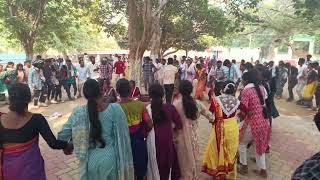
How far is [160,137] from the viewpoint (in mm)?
3721

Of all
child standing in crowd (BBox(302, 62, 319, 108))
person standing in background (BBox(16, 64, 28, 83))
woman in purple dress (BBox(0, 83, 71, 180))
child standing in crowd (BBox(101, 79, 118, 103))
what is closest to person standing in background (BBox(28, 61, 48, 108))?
person standing in background (BBox(16, 64, 28, 83))

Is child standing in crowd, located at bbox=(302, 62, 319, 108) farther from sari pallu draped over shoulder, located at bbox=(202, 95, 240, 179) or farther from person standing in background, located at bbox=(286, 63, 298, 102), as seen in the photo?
sari pallu draped over shoulder, located at bbox=(202, 95, 240, 179)

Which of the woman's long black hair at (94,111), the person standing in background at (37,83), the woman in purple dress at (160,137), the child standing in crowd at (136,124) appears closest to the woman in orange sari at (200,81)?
the person standing in background at (37,83)

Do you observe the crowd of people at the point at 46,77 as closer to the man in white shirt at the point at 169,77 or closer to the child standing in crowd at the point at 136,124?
the man in white shirt at the point at 169,77

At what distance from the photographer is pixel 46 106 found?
34.1ft

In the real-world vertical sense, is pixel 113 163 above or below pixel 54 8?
below

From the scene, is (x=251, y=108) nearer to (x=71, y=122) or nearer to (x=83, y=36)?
(x=71, y=122)

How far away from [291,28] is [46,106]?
1688 centimetres

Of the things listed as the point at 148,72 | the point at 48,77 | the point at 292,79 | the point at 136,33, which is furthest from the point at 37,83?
the point at 292,79

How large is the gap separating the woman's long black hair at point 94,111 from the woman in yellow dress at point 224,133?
6.63ft

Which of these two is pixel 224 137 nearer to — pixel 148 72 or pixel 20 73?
pixel 20 73

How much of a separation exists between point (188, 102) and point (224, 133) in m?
0.83

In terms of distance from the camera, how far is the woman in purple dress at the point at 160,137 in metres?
3.64

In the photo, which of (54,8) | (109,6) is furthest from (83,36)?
(54,8)
